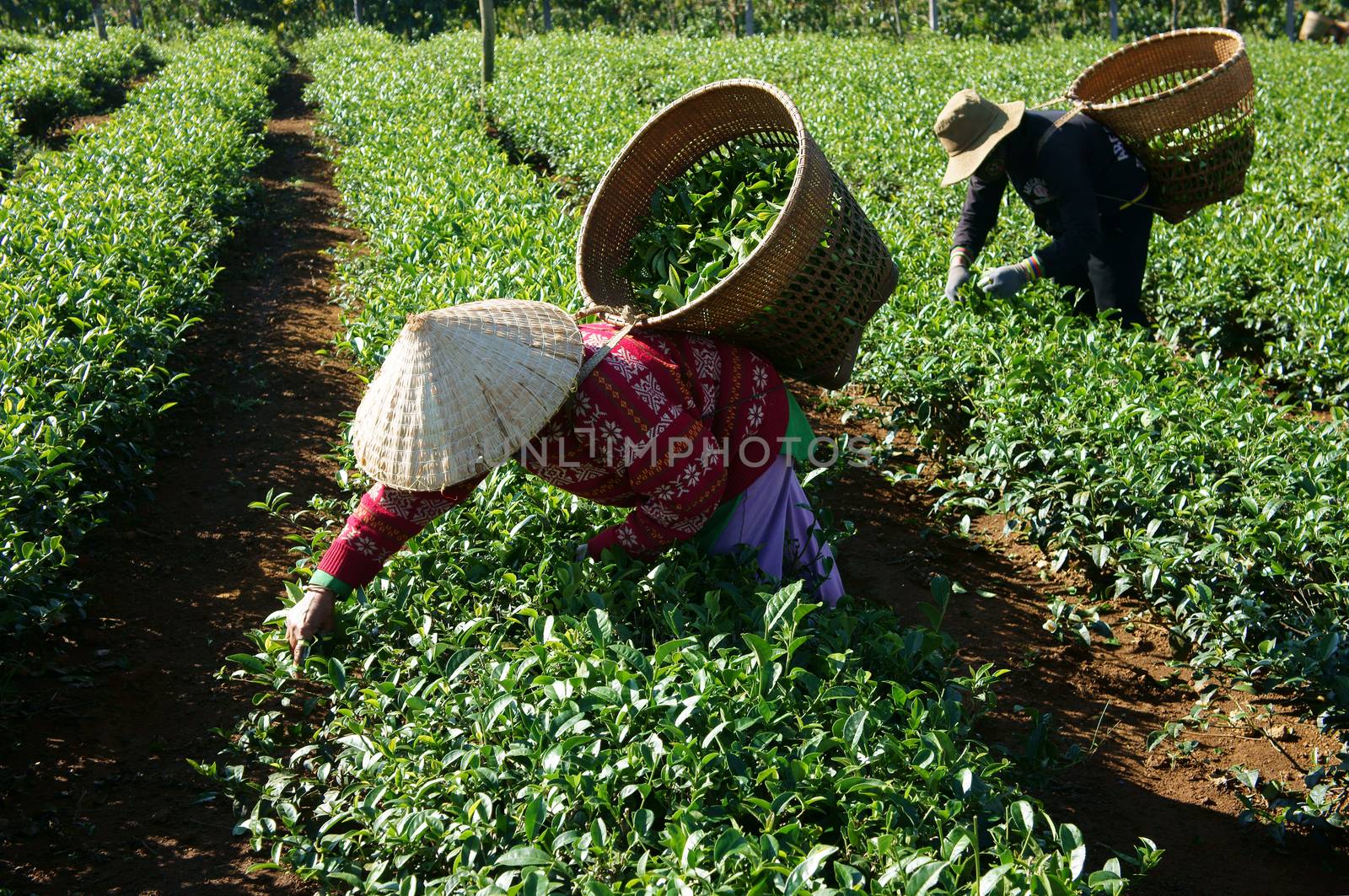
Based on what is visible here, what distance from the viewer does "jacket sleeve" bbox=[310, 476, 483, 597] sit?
2.10 m

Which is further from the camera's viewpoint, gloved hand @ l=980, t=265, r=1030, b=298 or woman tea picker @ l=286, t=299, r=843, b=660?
gloved hand @ l=980, t=265, r=1030, b=298

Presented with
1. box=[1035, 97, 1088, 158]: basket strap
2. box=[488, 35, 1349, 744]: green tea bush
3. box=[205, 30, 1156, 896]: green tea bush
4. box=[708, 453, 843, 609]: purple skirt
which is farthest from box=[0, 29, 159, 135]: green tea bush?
box=[708, 453, 843, 609]: purple skirt

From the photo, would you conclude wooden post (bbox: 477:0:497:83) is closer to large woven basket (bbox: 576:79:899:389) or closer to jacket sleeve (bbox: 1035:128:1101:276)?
jacket sleeve (bbox: 1035:128:1101:276)

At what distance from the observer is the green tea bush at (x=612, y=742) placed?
161cm

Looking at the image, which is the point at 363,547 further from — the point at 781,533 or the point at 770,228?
the point at 770,228

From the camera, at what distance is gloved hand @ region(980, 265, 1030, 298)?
4.10m

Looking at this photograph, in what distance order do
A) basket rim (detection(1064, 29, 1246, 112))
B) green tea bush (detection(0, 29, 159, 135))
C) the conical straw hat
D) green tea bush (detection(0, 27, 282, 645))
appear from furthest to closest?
green tea bush (detection(0, 29, 159, 135)), basket rim (detection(1064, 29, 1246, 112)), green tea bush (detection(0, 27, 282, 645)), the conical straw hat

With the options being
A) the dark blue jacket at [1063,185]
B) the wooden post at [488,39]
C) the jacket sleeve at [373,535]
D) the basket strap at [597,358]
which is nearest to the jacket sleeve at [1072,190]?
the dark blue jacket at [1063,185]

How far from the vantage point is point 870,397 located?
4.87m

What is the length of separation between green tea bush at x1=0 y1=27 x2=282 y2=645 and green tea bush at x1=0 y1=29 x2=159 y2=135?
5647mm

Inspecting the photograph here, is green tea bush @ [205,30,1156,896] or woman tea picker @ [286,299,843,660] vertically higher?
woman tea picker @ [286,299,843,660]

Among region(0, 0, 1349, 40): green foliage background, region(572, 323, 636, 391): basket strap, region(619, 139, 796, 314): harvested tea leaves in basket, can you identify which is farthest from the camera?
region(0, 0, 1349, 40): green foliage background

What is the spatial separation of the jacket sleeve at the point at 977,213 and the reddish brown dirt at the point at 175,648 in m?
2.70

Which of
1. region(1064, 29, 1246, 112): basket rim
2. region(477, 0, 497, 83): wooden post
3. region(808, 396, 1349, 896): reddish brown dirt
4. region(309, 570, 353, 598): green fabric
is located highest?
region(477, 0, 497, 83): wooden post
